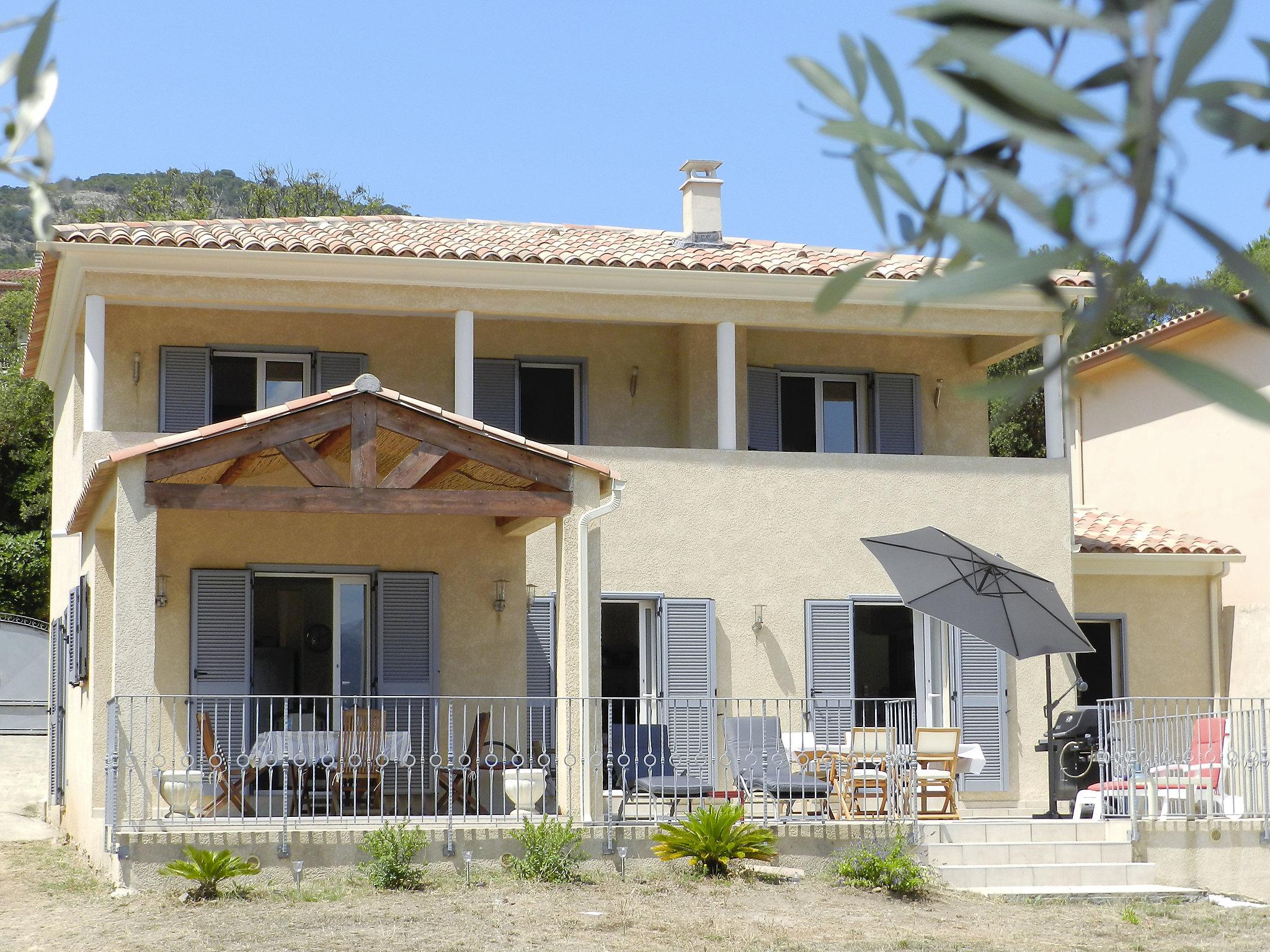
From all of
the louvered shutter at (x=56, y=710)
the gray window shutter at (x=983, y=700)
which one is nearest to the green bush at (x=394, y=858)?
the louvered shutter at (x=56, y=710)

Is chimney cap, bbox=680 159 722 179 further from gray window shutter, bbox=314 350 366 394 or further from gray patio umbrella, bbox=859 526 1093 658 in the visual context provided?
gray patio umbrella, bbox=859 526 1093 658

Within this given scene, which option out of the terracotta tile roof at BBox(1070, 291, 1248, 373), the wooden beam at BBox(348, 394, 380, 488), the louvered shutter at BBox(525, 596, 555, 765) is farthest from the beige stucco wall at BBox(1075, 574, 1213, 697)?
the wooden beam at BBox(348, 394, 380, 488)

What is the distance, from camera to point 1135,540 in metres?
18.1

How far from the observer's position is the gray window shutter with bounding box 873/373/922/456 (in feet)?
57.7

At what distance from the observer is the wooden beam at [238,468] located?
12.3 meters

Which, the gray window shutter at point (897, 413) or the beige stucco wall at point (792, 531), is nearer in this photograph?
the beige stucco wall at point (792, 531)

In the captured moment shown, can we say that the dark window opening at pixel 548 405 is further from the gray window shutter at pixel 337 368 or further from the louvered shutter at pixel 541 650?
the louvered shutter at pixel 541 650

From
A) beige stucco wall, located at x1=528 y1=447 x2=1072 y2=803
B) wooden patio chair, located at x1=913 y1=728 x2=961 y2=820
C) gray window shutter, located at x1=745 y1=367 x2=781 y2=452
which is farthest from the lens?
gray window shutter, located at x1=745 y1=367 x2=781 y2=452

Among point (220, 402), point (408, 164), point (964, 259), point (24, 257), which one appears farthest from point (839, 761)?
point (24, 257)

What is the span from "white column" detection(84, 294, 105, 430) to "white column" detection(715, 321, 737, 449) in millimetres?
5962

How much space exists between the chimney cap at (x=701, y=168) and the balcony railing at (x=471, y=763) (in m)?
6.71

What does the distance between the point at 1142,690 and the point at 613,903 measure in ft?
29.5

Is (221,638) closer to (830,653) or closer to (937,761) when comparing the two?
(830,653)

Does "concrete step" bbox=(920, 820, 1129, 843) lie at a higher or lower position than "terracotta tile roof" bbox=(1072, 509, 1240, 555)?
lower
